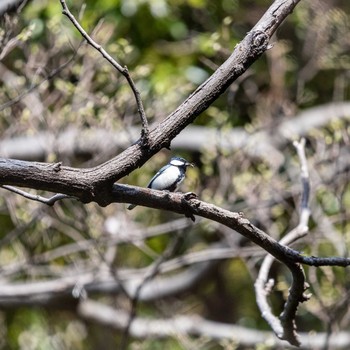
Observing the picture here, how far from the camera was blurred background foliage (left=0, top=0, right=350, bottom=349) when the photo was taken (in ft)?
16.3

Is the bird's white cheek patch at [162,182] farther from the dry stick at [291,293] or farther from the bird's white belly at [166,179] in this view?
the dry stick at [291,293]

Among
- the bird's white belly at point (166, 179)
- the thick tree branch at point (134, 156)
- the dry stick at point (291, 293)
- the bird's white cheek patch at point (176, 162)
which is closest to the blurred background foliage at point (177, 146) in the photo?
the dry stick at point (291, 293)

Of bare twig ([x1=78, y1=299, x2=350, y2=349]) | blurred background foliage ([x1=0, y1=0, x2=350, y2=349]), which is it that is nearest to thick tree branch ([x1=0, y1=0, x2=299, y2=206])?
blurred background foliage ([x1=0, y1=0, x2=350, y2=349])

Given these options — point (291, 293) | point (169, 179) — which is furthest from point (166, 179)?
point (291, 293)

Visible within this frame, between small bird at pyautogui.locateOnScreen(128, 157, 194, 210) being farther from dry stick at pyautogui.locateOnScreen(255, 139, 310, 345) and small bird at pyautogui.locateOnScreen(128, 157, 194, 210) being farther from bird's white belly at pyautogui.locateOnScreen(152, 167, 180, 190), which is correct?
dry stick at pyautogui.locateOnScreen(255, 139, 310, 345)

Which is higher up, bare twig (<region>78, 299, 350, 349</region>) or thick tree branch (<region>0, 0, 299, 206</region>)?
bare twig (<region>78, 299, 350, 349</region>)

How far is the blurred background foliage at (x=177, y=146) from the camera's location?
4977 millimetres

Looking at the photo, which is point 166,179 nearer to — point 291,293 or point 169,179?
point 169,179

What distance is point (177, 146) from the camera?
6.32 meters

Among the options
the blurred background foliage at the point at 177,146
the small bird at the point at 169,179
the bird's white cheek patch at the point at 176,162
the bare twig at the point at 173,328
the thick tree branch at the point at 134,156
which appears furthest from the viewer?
the bare twig at the point at 173,328

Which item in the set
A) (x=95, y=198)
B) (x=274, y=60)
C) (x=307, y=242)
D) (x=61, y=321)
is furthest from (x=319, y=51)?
(x=95, y=198)

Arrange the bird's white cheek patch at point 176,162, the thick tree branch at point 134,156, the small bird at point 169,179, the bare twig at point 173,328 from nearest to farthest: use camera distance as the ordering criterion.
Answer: the thick tree branch at point 134,156
the small bird at point 169,179
the bird's white cheek patch at point 176,162
the bare twig at point 173,328

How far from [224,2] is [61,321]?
3108 millimetres

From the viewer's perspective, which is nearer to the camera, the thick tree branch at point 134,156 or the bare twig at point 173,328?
the thick tree branch at point 134,156
